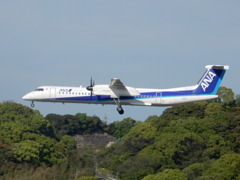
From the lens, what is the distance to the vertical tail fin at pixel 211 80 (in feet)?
193

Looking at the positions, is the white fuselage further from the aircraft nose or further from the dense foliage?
the dense foliage

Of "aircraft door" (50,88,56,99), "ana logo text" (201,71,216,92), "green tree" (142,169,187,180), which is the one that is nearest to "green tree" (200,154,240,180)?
"green tree" (142,169,187,180)

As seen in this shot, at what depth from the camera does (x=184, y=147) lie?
302ft

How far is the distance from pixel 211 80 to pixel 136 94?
25.1ft

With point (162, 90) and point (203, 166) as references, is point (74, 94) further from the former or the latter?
point (203, 166)

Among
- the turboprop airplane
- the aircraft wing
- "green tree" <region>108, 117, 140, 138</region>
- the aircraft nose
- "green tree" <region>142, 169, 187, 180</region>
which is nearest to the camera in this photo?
the aircraft wing

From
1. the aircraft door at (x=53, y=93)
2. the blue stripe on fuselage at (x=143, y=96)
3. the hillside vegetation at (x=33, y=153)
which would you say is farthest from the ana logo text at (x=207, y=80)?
the hillside vegetation at (x=33, y=153)

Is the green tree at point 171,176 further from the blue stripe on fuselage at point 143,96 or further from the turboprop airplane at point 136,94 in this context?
the blue stripe on fuselage at point 143,96

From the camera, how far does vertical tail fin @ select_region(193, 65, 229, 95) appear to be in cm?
5869

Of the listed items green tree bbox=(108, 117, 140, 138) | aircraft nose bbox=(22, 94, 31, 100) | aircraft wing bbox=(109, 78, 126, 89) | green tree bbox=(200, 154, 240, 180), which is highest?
aircraft wing bbox=(109, 78, 126, 89)

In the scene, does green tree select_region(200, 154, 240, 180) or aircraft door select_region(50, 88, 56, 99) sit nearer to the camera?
aircraft door select_region(50, 88, 56, 99)

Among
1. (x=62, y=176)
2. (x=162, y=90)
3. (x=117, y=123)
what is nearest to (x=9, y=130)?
(x=62, y=176)

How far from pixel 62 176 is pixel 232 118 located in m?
33.6

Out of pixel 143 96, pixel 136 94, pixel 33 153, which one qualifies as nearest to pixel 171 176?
pixel 33 153
